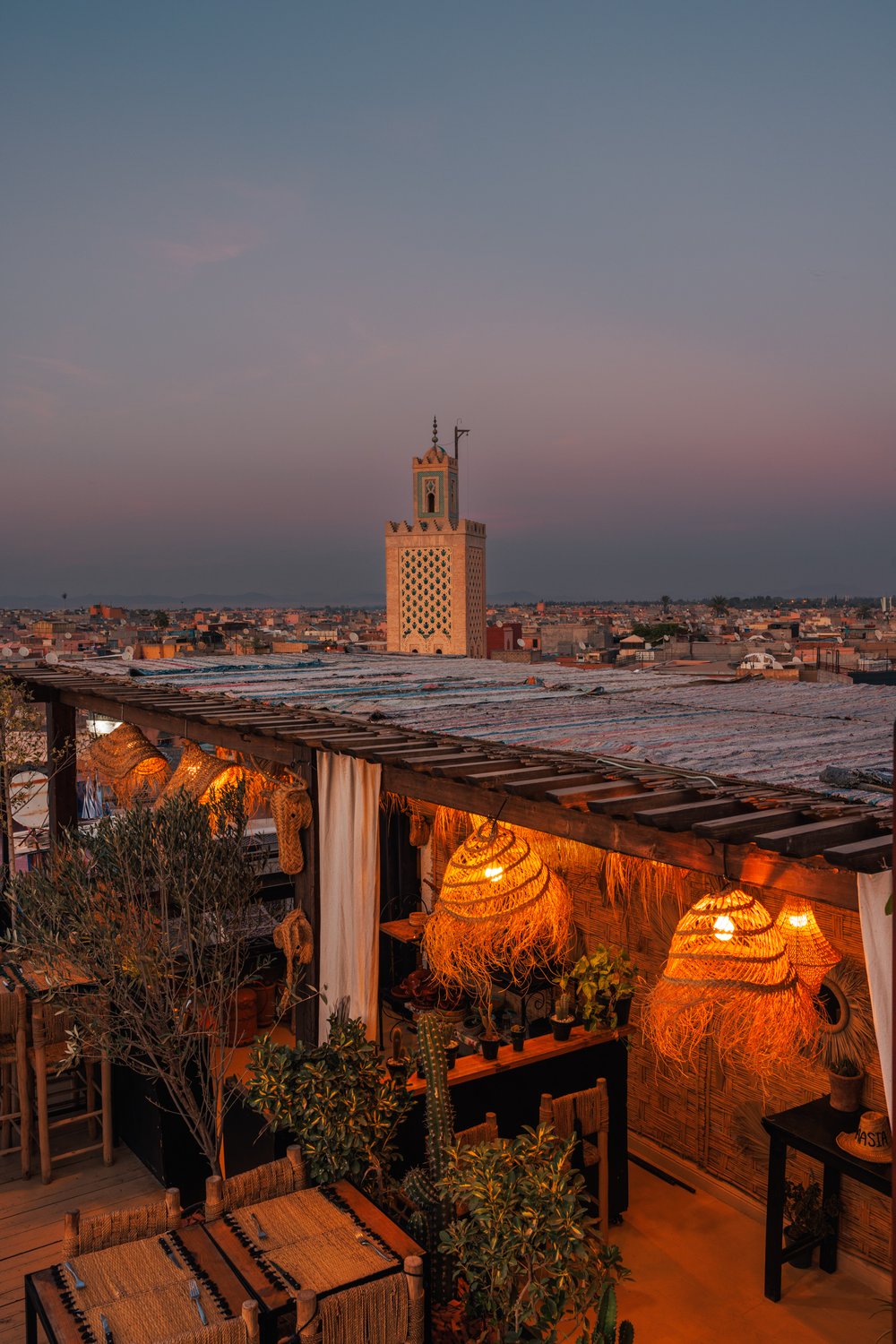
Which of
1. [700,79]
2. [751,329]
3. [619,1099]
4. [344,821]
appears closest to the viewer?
[344,821]

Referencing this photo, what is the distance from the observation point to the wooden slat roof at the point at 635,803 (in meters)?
2.45

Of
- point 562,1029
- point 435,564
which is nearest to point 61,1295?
point 562,1029

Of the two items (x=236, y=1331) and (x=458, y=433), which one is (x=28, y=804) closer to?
(x=236, y=1331)

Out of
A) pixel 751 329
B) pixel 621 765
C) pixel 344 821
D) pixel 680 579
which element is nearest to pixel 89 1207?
pixel 344 821

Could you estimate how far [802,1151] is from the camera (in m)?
4.27

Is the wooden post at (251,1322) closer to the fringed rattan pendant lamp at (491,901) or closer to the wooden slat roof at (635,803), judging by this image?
the fringed rattan pendant lamp at (491,901)

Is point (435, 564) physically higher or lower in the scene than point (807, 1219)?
higher

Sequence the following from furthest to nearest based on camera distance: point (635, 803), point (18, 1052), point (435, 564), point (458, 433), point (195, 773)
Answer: point (458, 433) → point (435, 564) → point (195, 773) → point (18, 1052) → point (635, 803)

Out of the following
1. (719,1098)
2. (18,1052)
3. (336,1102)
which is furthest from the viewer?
(18,1052)

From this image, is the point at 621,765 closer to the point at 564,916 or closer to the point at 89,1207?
the point at 564,916

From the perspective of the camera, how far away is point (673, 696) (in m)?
5.72

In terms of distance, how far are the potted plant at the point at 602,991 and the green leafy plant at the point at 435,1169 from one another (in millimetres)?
1228

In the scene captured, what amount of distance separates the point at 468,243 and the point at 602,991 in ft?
57.9

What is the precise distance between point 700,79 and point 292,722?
9.80 m
